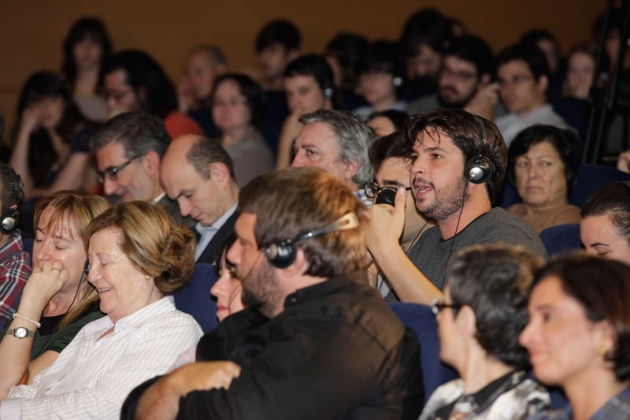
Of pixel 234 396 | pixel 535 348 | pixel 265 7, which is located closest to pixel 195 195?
pixel 234 396

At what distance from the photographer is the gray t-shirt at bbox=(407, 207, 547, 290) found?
8.48ft

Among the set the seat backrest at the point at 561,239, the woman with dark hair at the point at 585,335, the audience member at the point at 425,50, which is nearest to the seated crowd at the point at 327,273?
the woman with dark hair at the point at 585,335

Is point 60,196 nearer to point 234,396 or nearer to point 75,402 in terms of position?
point 75,402

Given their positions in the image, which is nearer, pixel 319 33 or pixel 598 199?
pixel 598 199

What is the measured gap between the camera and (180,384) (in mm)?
1985

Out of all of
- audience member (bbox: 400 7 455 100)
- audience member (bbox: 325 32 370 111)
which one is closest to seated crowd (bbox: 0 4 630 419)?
audience member (bbox: 325 32 370 111)

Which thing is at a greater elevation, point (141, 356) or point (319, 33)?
point (319, 33)

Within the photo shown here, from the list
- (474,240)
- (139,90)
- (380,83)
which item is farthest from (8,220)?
(380,83)

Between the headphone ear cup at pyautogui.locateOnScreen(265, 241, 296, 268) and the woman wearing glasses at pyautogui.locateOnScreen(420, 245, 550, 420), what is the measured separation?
344 millimetres

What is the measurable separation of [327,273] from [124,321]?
0.76m

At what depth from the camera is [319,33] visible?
7.27m

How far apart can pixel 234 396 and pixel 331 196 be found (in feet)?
1.58

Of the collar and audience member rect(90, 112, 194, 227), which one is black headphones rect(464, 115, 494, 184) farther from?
audience member rect(90, 112, 194, 227)

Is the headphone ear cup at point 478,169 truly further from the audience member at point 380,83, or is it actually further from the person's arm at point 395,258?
the audience member at point 380,83
